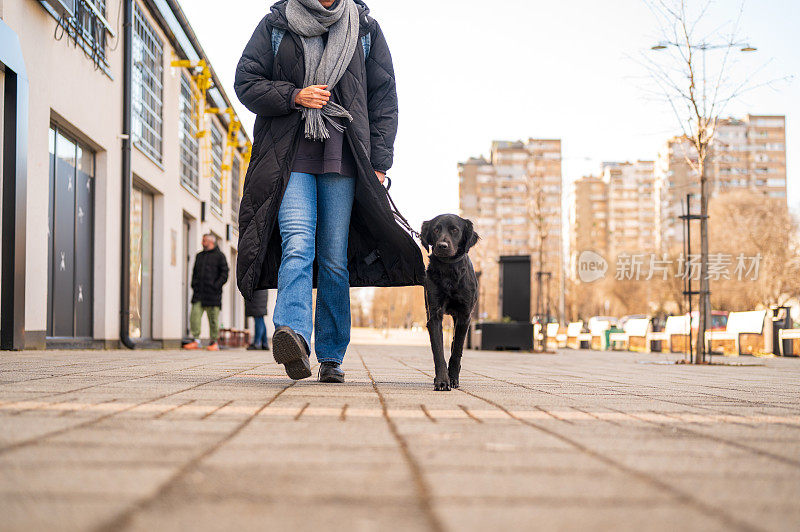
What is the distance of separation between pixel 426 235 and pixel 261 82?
1.36 meters

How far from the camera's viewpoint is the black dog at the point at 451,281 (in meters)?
4.90

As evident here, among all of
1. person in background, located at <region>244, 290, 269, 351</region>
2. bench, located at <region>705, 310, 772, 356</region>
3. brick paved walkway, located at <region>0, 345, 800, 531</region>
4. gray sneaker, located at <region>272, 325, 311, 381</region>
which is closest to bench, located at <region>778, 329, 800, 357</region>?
bench, located at <region>705, 310, 772, 356</region>

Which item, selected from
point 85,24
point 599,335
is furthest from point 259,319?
point 599,335

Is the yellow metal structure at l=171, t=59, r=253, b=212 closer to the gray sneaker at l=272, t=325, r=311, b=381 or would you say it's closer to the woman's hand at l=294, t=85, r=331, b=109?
the woman's hand at l=294, t=85, r=331, b=109

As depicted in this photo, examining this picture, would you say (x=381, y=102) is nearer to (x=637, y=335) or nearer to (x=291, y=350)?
(x=291, y=350)

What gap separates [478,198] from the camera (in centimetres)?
14438

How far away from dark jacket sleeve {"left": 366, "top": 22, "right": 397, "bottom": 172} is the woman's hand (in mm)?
479

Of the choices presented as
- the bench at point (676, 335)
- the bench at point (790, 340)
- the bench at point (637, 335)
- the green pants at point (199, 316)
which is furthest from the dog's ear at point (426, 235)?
the bench at point (637, 335)

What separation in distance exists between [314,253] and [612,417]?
7.26 feet

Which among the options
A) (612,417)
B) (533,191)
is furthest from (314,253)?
(533,191)

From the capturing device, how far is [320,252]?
5047 millimetres

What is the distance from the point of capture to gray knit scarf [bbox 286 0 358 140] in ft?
16.1

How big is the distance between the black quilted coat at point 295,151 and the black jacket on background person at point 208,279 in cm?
1063

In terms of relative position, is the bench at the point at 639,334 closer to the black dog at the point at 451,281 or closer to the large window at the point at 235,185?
the large window at the point at 235,185
